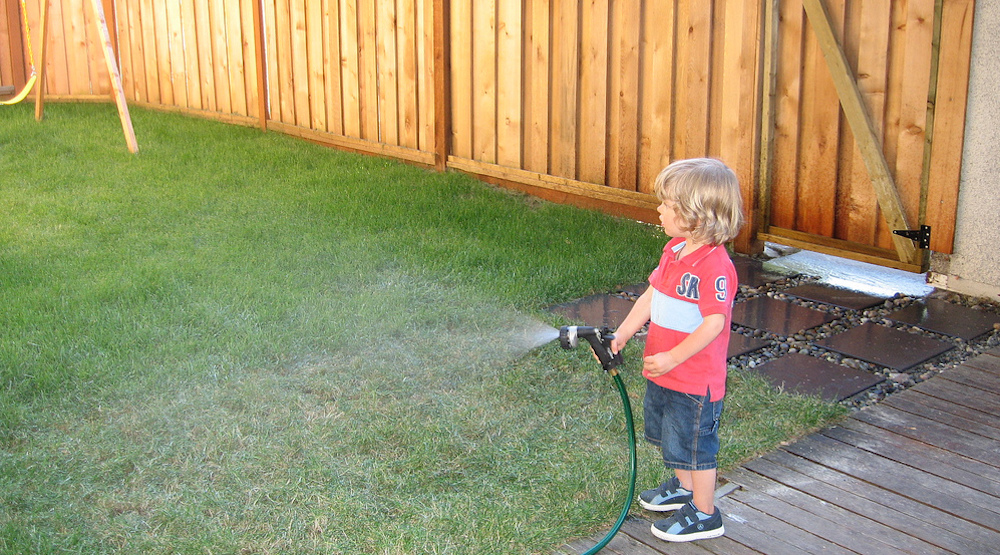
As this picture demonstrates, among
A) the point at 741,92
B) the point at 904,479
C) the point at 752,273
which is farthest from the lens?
the point at 741,92

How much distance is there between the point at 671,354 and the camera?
99.1 inches

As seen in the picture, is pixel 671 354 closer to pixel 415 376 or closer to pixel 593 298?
pixel 415 376

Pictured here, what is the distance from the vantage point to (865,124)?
5.11 m

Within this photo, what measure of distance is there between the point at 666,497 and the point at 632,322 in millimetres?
590

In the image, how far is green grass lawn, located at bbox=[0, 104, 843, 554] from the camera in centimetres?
282

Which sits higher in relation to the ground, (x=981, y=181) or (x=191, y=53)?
(x=191, y=53)

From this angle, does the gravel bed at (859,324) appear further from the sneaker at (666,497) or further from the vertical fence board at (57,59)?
the vertical fence board at (57,59)

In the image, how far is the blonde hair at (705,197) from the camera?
2469mm

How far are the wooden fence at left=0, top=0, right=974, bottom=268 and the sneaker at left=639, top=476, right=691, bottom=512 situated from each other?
2926 millimetres

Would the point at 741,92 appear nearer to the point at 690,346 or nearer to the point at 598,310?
the point at 598,310

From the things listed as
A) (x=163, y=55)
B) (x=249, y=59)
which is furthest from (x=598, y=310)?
(x=163, y=55)

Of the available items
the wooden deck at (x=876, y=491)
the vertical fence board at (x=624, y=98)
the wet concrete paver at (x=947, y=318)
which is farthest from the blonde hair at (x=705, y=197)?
the vertical fence board at (x=624, y=98)

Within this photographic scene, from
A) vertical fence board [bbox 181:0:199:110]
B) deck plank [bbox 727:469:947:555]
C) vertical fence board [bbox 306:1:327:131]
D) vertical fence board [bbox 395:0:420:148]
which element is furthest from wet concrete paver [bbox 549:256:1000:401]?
vertical fence board [bbox 181:0:199:110]

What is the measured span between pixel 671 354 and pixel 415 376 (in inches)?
64.2
